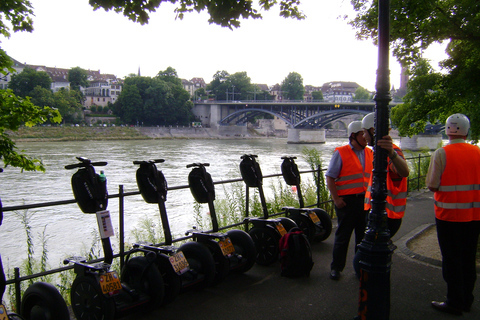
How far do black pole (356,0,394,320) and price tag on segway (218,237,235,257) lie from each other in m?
1.49

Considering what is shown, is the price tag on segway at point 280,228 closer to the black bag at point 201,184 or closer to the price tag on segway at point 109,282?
the black bag at point 201,184

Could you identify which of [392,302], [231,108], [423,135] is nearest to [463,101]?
[392,302]

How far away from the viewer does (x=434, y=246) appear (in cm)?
592

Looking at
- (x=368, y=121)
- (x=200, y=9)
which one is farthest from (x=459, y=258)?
(x=200, y=9)

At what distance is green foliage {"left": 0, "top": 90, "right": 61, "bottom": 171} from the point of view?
6.15 metres

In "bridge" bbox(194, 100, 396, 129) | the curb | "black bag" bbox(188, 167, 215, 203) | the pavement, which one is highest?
"bridge" bbox(194, 100, 396, 129)

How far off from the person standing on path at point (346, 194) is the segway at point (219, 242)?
905mm

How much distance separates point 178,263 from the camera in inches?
149

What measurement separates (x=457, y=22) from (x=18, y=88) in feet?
205

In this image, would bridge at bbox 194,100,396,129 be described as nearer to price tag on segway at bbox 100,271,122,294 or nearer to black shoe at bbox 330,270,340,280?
black shoe at bbox 330,270,340,280

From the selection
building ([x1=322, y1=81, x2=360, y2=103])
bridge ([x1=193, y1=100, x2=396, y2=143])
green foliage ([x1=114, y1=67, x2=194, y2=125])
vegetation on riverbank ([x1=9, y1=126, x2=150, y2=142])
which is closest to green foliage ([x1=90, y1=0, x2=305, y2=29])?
bridge ([x1=193, y1=100, x2=396, y2=143])

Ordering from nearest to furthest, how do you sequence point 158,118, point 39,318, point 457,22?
point 39,318
point 457,22
point 158,118

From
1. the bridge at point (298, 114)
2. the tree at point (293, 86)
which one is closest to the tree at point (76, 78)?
the bridge at point (298, 114)

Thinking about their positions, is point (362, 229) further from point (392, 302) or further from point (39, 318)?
point (39, 318)
